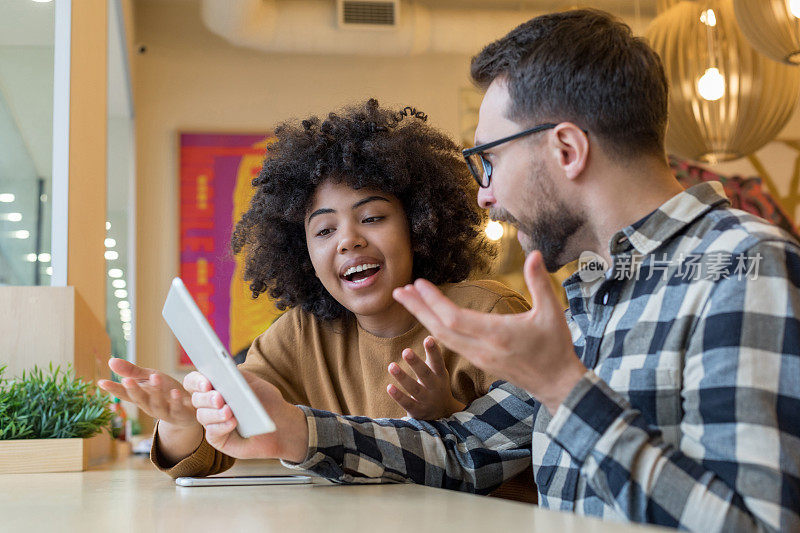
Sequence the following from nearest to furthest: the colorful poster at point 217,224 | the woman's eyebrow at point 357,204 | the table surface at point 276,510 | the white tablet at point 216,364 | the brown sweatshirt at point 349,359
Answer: the table surface at point 276,510
the white tablet at point 216,364
the brown sweatshirt at point 349,359
the woman's eyebrow at point 357,204
the colorful poster at point 217,224

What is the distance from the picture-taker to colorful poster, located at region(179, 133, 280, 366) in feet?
16.4

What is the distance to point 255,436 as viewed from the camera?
44.9 inches

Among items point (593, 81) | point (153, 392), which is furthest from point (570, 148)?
point (153, 392)

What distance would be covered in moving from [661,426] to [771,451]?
15cm

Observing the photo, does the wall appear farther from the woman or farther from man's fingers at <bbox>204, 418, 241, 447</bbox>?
man's fingers at <bbox>204, 418, 241, 447</bbox>

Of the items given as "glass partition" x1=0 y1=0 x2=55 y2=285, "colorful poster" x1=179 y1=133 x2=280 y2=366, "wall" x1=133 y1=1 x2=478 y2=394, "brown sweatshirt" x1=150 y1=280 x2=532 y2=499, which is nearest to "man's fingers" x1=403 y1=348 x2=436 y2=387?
"brown sweatshirt" x1=150 y1=280 x2=532 y2=499

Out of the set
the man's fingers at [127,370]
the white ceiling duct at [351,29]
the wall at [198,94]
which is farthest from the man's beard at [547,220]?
the wall at [198,94]

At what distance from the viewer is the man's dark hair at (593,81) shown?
1.16 metres

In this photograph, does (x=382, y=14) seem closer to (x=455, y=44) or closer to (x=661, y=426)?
(x=455, y=44)

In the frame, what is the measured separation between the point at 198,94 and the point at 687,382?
187 inches

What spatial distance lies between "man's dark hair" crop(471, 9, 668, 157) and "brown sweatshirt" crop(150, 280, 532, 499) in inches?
19.4

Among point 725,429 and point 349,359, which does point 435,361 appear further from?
point 725,429

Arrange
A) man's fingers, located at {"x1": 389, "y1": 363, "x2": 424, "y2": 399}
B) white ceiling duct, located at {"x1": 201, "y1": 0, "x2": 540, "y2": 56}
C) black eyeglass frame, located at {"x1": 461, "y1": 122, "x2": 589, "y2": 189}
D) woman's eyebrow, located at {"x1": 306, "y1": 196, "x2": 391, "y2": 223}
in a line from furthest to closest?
white ceiling duct, located at {"x1": 201, "y1": 0, "x2": 540, "y2": 56}
woman's eyebrow, located at {"x1": 306, "y1": 196, "x2": 391, "y2": 223}
man's fingers, located at {"x1": 389, "y1": 363, "x2": 424, "y2": 399}
black eyeglass frame, located at {"x1": 461, "y1": 122, "x2": 589, "y2": 189}

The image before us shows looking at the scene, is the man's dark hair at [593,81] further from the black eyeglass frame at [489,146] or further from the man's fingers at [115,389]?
the man's fingers at [115,389]
